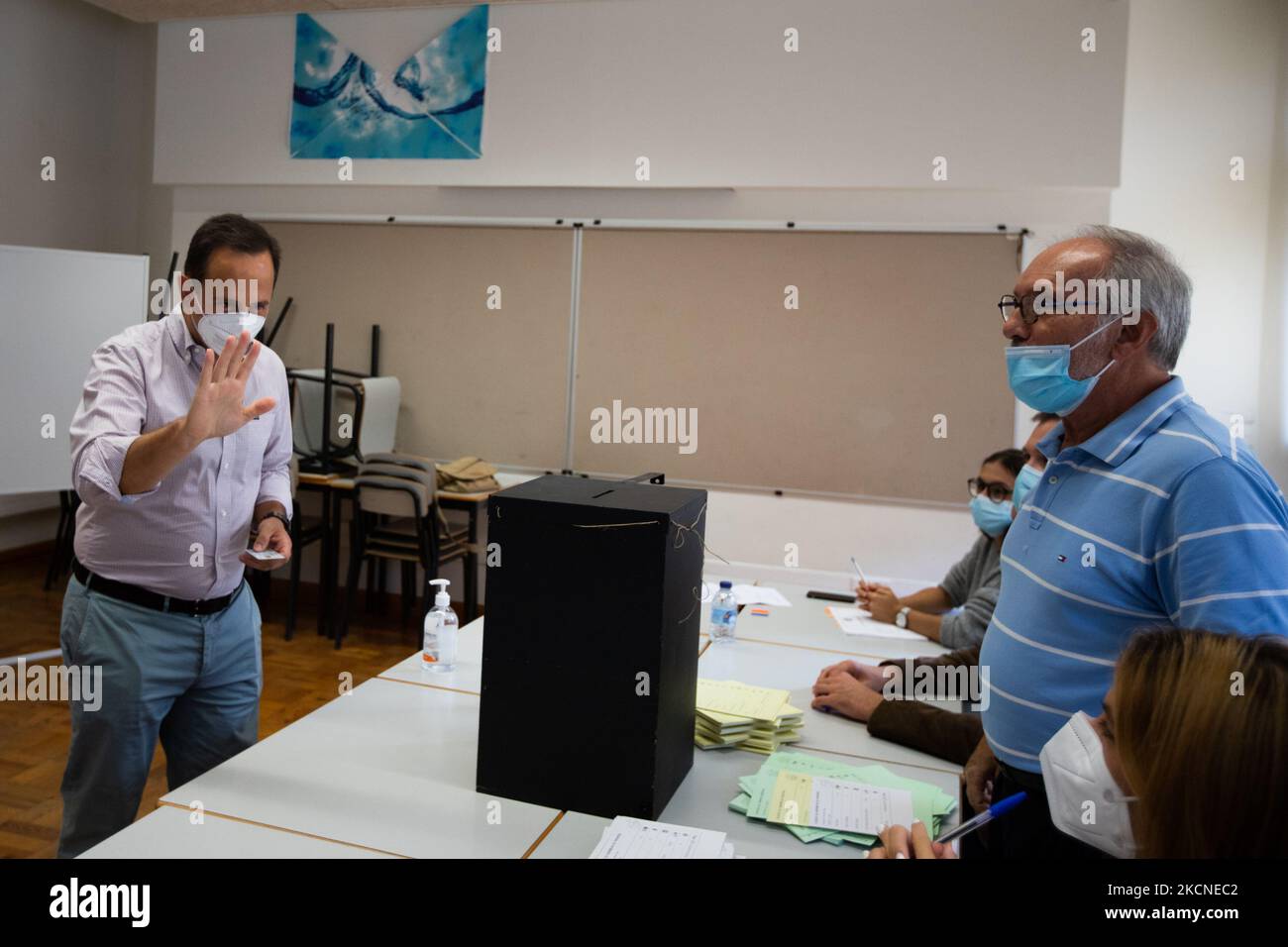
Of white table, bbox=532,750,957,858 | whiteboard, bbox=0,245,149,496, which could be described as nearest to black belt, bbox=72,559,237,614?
white table, bbox=532,750,957,858

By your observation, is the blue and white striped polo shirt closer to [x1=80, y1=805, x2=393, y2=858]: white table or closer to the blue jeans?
[x1=80, y1=805, x2=393, y2=858]: white table

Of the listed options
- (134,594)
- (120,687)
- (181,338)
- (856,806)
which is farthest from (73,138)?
(856,806)

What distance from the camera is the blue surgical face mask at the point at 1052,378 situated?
164 cm

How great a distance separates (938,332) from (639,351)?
1.54 m

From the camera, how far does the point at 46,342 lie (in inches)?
186

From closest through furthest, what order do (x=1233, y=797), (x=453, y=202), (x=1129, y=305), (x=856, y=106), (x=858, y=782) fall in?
(x=1233, y=797), (x=1129, y=305), (x=858, y=782), (x=856, y=106), (x=453, y=202)

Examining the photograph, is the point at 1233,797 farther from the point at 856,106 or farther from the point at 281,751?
the point at 856,106

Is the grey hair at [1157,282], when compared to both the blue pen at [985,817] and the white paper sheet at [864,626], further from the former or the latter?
the white paper sheet at [864,626]

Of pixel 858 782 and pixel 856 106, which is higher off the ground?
pixel 856 106

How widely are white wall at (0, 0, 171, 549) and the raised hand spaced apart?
5.19 meters

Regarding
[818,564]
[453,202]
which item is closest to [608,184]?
[453,202]

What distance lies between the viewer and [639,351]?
5.23 metres

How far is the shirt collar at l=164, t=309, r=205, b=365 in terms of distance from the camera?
2.07m

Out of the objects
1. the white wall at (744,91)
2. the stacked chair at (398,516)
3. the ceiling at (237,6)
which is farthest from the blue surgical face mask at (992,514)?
the ceiling at (237,6)
